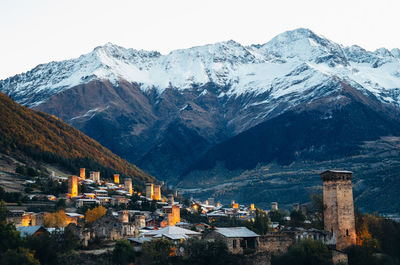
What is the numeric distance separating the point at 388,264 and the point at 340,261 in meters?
5.79

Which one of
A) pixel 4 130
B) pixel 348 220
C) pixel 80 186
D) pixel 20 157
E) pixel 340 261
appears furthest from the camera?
pixel 4 130

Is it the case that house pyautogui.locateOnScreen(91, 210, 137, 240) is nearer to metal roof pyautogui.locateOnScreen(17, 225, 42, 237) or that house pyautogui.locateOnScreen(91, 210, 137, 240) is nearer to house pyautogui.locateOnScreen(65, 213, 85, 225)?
metal roof pyautogui.locateOnScreen(17, 225, 42, 237)

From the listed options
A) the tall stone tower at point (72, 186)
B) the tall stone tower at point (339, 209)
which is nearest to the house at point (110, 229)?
the tall stone tower at point (339, 209)

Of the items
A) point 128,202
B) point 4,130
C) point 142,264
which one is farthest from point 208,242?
point 4,130

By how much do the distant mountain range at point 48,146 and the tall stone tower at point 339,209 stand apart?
9047 cm

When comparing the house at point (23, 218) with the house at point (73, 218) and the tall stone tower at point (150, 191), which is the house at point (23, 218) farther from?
the tall stone tower at point (150, 191)

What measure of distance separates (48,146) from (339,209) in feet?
369

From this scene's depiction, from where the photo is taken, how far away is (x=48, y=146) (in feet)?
548

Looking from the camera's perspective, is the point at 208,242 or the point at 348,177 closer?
the point at 208,242

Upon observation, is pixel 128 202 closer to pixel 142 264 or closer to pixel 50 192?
pixel 50 192

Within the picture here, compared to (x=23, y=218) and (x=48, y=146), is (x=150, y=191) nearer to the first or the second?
(x=48, y=146)

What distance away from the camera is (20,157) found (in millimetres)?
144500

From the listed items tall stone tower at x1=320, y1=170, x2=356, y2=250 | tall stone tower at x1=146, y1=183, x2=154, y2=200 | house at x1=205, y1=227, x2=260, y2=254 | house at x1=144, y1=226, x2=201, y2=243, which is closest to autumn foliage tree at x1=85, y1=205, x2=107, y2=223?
house at x1=144, y1=226, x2=201, y2=243

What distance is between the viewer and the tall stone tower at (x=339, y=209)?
227ft
